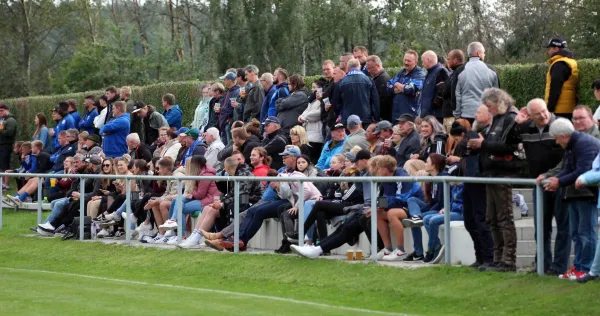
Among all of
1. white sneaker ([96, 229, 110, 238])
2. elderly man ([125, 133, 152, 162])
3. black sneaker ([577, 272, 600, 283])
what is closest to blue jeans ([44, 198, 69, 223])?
white sneaker ([96, 229, 110, 238])

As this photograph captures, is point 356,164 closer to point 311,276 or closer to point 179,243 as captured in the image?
point 311,276

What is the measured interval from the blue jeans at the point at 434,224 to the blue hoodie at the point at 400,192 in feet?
1.86

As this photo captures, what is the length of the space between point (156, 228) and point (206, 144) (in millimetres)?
2391

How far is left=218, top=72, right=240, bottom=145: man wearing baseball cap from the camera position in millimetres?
24516

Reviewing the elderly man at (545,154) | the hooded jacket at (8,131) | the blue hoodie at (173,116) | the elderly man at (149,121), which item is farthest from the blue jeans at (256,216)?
the hooded jacket at (8,131)

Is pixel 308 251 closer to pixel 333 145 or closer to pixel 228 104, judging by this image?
pixel 333 145

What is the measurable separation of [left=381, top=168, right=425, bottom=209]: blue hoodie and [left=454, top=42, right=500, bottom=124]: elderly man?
2340 millimetres

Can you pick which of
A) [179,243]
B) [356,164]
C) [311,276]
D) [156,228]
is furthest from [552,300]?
[156,228]

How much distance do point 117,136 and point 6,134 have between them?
26.9ft

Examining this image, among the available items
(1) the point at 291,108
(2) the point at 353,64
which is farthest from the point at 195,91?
(2) the point at 353,64

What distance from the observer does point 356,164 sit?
1736 centimetres

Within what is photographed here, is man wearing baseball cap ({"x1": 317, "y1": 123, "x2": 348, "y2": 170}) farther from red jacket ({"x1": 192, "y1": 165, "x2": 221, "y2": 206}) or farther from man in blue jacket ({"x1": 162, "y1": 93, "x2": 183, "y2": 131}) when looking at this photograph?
man in blue jacket ({"x1": 162, "y1": 93, "x2": 183, "y2": 131})

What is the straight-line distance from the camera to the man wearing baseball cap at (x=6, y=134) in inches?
1305

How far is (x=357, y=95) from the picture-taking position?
20359 mm
